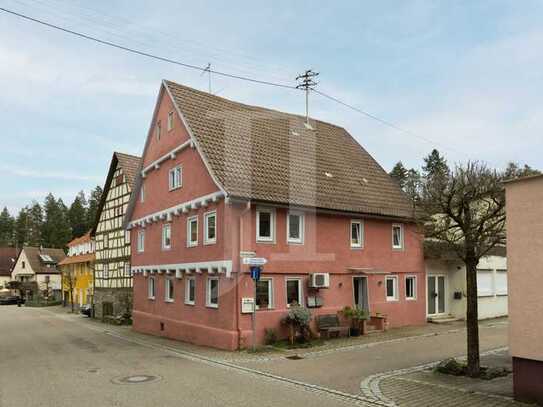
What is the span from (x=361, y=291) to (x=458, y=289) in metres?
6.34

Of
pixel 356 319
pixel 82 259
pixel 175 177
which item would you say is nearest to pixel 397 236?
pixel 356 319

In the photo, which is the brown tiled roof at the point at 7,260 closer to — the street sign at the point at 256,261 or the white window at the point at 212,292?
the white window at the point at 212,292

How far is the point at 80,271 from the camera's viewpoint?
161 ft

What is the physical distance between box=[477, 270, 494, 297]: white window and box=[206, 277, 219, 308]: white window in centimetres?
1341

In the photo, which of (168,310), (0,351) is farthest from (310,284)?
(0,351)

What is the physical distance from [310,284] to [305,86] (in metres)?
11.7

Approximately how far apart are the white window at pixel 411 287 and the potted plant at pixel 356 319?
13.0 ft

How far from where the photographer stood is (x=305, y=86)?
26703 mm

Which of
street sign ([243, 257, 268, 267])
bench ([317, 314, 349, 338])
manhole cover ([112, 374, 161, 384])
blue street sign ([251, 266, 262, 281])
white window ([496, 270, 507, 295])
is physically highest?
street sign ([243, 257, 268, 267])

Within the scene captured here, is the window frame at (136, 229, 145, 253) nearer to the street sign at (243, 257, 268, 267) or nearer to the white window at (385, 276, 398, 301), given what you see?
the street sign at (243, 257, 268, 267)

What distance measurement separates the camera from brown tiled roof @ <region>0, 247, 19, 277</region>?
86.4m

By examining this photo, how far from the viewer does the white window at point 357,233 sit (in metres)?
21.0

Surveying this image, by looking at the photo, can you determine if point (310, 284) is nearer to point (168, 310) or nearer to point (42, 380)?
point (168, 310)

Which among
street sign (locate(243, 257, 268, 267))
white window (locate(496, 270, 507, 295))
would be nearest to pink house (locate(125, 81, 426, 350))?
street sign (locate(243, 257, 268, 267))
